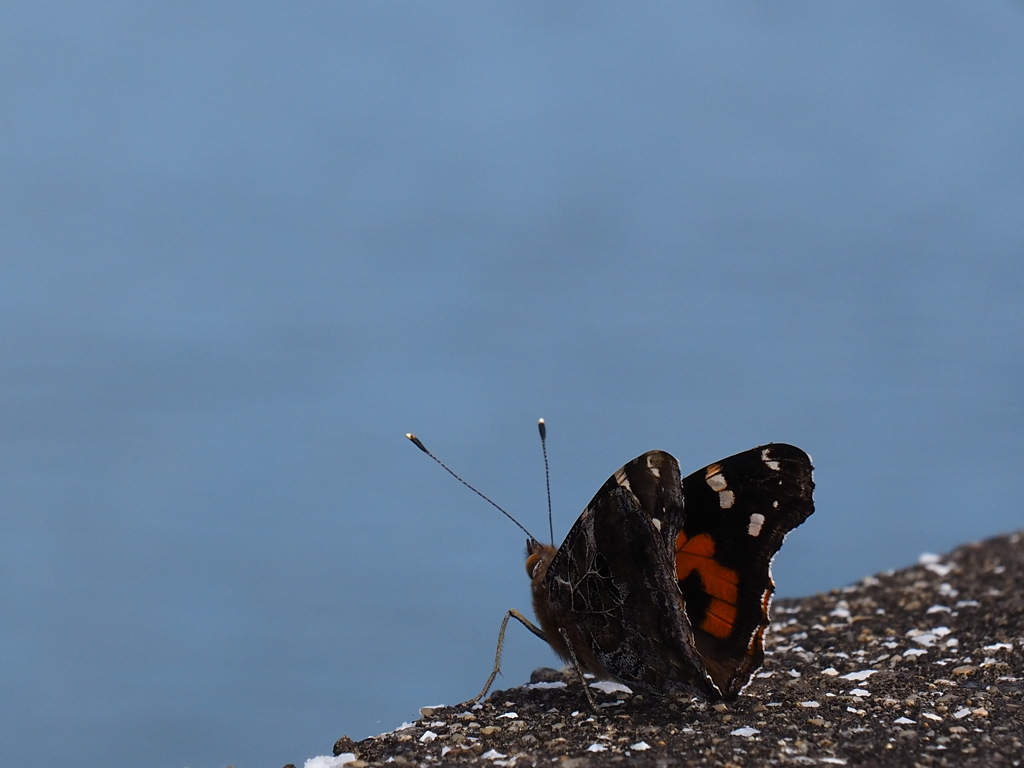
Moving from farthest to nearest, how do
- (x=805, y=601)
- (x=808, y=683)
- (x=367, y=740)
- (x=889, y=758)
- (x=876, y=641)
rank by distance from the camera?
(x=805, y=601) → (x=876, y=641) → (x=808, y=683) → (x=367, y=740) → (x=889, y=758)

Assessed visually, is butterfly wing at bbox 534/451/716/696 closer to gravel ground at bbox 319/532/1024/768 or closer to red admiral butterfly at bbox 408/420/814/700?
red admiral butterfly at bbox 408/420/814/700

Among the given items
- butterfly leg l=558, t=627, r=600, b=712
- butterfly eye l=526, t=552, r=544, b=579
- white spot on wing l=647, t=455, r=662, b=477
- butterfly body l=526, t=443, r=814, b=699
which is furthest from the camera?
butterfly eye l=526, t=552, r=544, b=579

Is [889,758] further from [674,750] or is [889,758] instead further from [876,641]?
[876,641]

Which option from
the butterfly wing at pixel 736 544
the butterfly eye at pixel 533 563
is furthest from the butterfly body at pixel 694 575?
the butterfly eye at pixel 533 563

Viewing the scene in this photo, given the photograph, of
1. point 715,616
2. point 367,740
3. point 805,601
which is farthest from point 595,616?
point 805,601

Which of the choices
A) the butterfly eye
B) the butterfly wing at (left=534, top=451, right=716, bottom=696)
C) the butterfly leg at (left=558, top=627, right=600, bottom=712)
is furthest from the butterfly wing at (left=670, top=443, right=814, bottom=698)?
the butterfly eye

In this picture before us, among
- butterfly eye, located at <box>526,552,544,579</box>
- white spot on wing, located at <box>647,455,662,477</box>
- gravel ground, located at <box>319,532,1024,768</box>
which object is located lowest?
gravel ground, located at <box>319,532,1024,768</box>

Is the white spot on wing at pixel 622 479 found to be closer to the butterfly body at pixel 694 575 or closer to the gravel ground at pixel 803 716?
the butterfly body at pixel 694 575

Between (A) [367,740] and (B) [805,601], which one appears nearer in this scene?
(A) [367,740]
